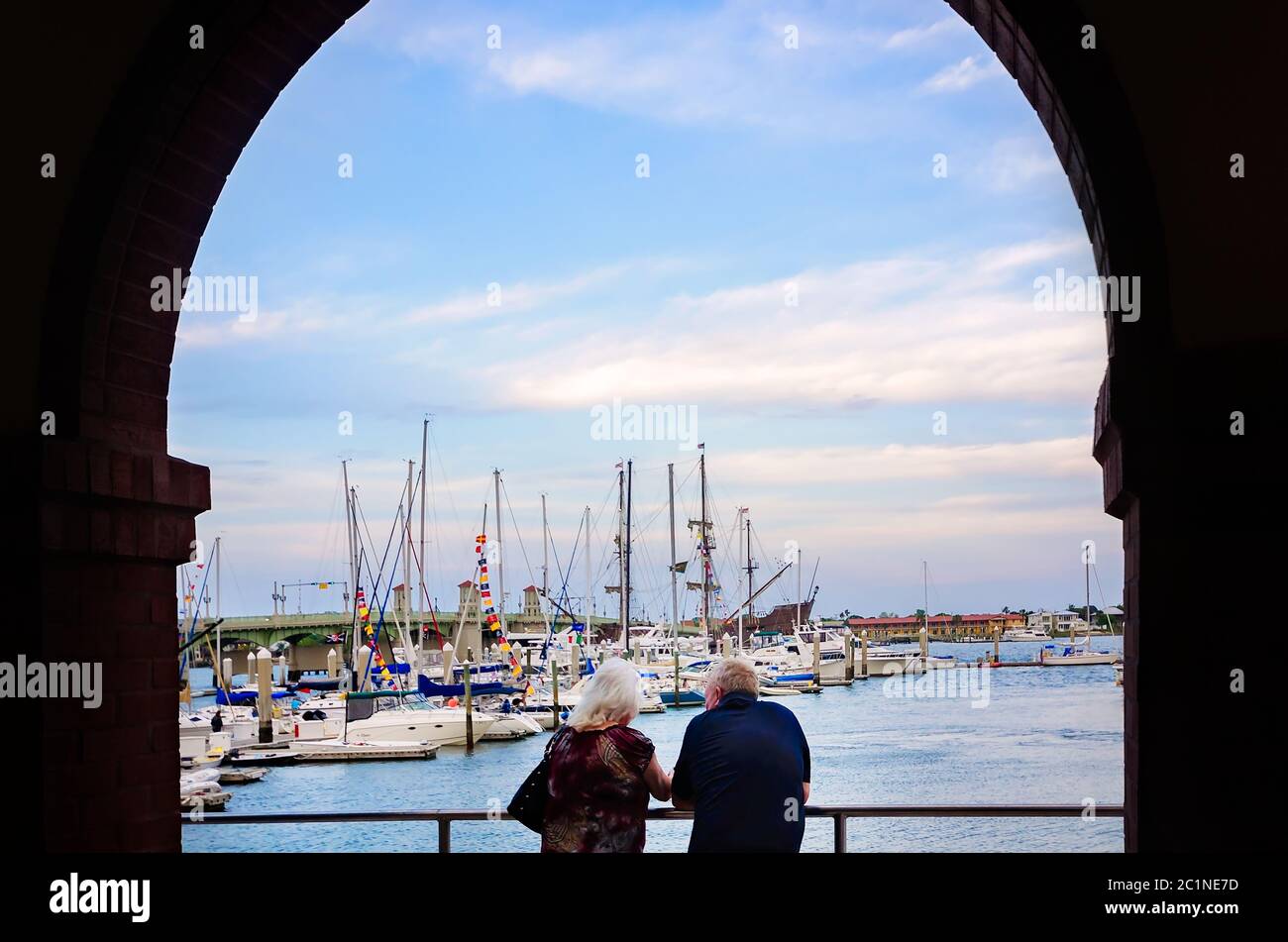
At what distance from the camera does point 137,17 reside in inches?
143

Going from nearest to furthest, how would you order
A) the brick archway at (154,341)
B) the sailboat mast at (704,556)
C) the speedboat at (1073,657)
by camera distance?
the brick archway at (154,341) → the sailboat mast at (704,556) → the speedboat at (1073,657)

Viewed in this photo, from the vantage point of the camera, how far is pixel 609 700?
3.90m

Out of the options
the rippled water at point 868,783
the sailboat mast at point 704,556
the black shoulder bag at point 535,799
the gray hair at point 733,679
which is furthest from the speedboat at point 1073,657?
the black shoulder bag at point 535,799

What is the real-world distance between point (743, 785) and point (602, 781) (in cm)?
43

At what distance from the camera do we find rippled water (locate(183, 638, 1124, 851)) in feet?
106

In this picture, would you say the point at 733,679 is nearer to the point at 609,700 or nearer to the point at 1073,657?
the point at 609,700

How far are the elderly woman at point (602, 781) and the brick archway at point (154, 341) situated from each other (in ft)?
3.85

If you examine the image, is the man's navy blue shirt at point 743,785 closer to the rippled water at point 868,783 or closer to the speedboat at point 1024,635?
the rippled water at point 868,783

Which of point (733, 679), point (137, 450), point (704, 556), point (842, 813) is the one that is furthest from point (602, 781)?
point (704, 556)

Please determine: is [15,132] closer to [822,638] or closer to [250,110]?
[250,110]

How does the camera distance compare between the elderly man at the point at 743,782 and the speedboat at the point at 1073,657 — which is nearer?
the elderly man at the point at 743,782

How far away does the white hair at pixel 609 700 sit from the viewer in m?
3.89

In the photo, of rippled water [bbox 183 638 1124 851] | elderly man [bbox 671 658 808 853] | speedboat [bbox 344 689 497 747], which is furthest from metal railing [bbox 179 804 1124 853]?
speedboat [bbox 344 689 497 747]
